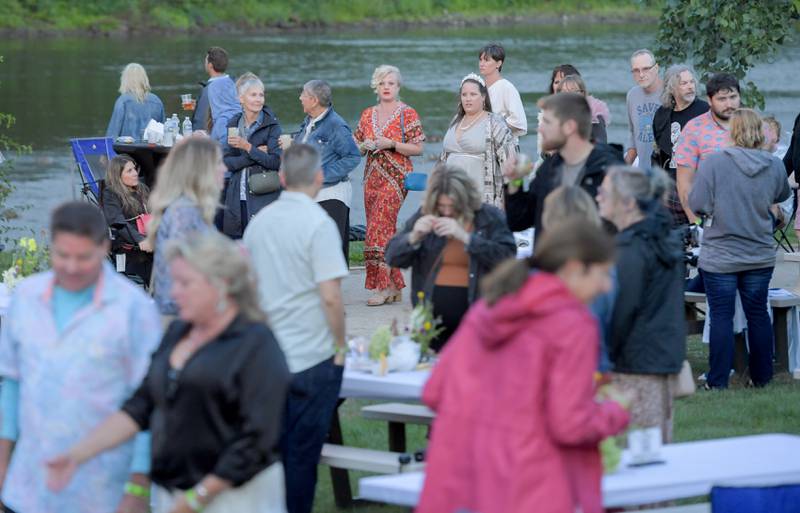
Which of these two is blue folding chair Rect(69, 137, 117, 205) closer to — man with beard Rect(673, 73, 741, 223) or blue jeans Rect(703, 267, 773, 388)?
man with beard Rect(673, 73, 741, 223)

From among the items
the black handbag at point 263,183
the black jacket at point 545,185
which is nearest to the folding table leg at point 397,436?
the black jacket at point 545,185

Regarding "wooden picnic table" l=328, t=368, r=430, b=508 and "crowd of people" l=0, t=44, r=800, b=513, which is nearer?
"crowd of people" l=0, t=44, r=800, b=513

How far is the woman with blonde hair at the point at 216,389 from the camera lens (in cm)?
380

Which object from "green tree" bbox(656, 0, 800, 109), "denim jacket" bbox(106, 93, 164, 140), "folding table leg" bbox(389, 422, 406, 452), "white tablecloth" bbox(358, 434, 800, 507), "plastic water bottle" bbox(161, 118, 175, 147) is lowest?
"folding table leg" bbox(389, 422, 406, 452)

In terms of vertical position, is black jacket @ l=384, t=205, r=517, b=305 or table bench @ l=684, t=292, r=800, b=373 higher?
black jacket @ l=384, t=205, r=517, b=305

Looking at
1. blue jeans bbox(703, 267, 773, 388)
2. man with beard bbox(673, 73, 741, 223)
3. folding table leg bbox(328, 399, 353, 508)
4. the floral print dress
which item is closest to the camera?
folding table leg bbox(328, 399, 353, 508)

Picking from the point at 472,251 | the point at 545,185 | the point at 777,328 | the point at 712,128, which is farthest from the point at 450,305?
the point at 777,328

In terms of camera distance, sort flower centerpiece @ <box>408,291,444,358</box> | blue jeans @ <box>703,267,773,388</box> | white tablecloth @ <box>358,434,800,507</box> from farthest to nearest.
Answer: blue jeans @ <box>703,267,773,388</box>
flower centerpiece @ <box>408,291,444,358</box>
white tablecloth @ <box>358,434,800,507</box>

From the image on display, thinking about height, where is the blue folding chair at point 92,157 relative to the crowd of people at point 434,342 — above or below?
above

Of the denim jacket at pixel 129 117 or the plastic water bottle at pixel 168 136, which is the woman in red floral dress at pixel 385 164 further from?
the denim jacket at pixel 129 117

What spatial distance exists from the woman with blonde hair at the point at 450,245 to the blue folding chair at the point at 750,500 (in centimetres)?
156

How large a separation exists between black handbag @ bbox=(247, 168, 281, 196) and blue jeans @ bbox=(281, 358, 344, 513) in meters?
4.36

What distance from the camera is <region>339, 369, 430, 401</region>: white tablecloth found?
537cm

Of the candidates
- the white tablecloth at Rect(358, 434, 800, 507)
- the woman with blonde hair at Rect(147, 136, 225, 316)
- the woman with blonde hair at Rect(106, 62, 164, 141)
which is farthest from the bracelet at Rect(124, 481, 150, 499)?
the woman with blonde hair at Rect(106, 62, 164, 141)
